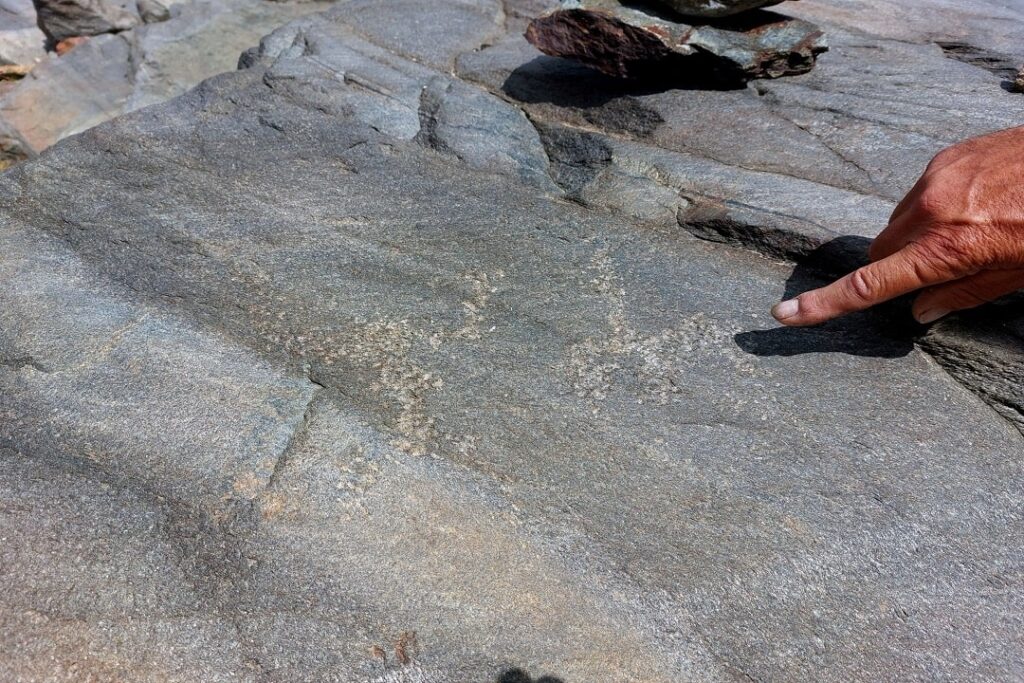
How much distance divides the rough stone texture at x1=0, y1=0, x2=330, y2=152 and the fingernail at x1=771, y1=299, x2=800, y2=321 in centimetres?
316

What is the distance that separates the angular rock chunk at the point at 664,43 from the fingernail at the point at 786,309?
1104mm

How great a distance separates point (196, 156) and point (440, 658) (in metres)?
1.60

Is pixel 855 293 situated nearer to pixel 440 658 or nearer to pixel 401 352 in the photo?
pixel 401 352

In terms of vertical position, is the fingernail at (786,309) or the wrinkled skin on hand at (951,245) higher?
the wrinkled skin on hand at (951,245)

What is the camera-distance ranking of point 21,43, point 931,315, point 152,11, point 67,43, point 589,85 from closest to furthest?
point 931,315 < point 589,85 < point 152,11 < point 67,43 < point 21,43

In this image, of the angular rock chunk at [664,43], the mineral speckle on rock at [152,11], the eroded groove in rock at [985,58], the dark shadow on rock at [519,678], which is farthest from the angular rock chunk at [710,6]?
the mineral speckle on rock at [152,11]

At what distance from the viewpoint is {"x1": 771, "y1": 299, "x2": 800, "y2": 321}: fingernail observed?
1.54 m

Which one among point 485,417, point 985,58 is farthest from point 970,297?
point 985,58

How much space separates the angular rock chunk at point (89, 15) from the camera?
4758mm

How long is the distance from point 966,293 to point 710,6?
1320 mm

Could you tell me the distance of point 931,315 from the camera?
5.02 ft

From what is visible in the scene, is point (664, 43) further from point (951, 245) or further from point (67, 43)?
point (67, 43)

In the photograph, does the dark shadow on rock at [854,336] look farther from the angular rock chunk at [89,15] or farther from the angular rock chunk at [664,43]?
the angular rock chunk at [89,15]

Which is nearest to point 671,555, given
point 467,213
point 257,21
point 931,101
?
point 467,213
